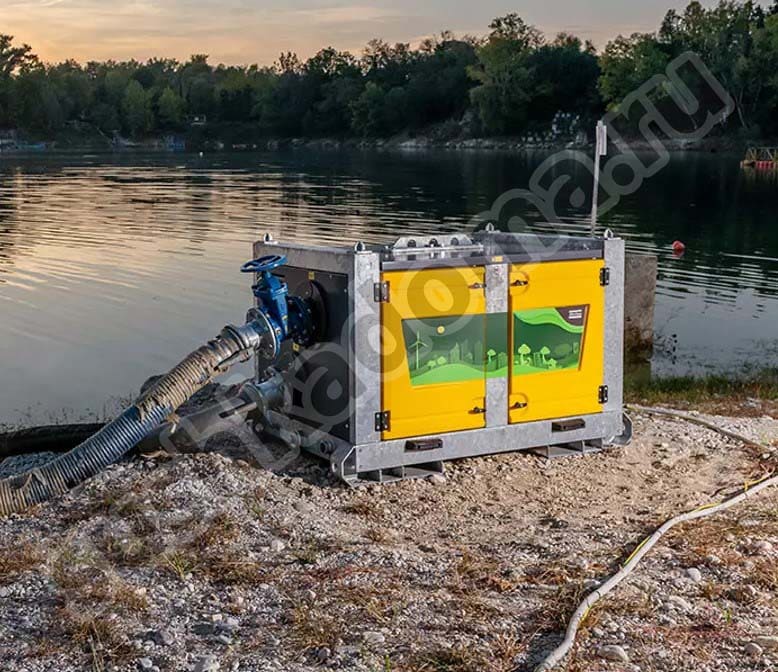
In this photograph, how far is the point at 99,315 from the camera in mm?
21562

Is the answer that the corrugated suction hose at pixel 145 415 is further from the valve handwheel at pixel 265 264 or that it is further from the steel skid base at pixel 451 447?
the steel skid base at pixel 451 447

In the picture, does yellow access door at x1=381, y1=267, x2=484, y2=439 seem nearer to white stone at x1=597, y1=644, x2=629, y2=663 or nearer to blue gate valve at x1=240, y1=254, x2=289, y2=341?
blue gate valve at x1=240, y1=254, x2=289, y2=341

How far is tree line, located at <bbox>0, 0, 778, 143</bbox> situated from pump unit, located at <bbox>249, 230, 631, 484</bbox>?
75.6 meters

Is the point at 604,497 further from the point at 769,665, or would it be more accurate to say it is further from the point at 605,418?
the point at 769,665

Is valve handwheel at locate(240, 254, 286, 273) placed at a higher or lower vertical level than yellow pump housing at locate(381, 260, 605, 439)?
higher

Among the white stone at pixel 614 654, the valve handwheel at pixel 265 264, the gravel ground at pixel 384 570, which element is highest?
the valve handwheel at pixel 265 264

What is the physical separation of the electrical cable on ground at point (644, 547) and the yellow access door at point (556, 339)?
4.93 ft

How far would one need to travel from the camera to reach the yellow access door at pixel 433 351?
26.7ft

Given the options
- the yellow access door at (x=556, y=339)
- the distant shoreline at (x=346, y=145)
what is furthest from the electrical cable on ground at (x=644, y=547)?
the distant shoreline at (x=346, y=145)

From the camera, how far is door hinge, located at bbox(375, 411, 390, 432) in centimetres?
819

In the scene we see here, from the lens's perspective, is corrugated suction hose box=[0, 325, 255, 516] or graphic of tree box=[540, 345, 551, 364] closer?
corrugated suction hose box=[0, 325, 255, 516]

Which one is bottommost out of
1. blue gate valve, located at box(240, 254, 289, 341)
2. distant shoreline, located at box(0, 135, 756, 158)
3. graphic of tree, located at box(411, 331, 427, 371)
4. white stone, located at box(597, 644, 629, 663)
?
white stone, located at box(597, 644, 629, 663)

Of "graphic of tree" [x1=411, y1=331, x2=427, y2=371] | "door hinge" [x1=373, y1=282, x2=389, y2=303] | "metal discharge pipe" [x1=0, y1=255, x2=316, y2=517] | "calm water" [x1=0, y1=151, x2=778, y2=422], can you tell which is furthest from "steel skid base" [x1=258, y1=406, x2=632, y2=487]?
"calm water" [x1=0, y1=151, x2=778, y2=422]

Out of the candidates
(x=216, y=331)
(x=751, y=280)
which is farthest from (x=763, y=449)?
(x=751, y=280)
